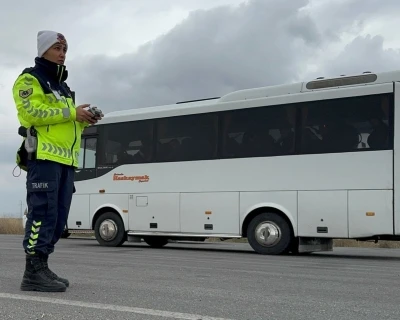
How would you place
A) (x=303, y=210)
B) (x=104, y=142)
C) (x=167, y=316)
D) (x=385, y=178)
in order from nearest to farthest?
(x=167, y=316), (x=385, y=178), (x=303, y=210), (x=104, y=142)

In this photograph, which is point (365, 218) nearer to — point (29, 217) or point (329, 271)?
point (329, 271)

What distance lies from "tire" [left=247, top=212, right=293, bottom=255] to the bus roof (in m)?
2.37

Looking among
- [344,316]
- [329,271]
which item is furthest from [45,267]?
[329,271]

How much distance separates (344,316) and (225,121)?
8.62m

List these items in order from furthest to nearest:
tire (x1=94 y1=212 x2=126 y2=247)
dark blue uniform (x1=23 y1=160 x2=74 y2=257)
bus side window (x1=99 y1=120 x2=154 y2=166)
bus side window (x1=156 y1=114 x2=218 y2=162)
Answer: tire (x1=94 y1=212 x2=126 y2=247)
bus side window (x1=99 y1=120 x2=154 y2=166)
bus side window (x1=156 y1=114 x2=218 y2=162)
dark blue uniform (x1=23 y1=160 x2=74 y2=257)

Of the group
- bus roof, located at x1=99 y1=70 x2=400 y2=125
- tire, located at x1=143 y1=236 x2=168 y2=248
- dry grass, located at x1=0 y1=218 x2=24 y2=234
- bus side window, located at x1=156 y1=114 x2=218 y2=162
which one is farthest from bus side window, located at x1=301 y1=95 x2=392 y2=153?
dry grass, located at x1=0 y1=218 x2=24 y2=234

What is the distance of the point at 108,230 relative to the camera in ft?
46.9

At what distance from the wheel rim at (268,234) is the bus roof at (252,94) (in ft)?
8.20

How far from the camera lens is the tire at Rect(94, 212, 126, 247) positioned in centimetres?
1409

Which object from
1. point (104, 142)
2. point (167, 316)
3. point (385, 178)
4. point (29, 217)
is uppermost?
point (104, 142)

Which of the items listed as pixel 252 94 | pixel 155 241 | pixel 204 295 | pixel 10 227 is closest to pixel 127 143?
pixel 155 241

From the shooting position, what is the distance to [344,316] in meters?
4.17

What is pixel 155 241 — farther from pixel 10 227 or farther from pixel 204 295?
pixel 10 227

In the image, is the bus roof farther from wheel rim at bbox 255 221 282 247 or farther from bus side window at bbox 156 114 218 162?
wheel rim at bbox 255 221 282 247
